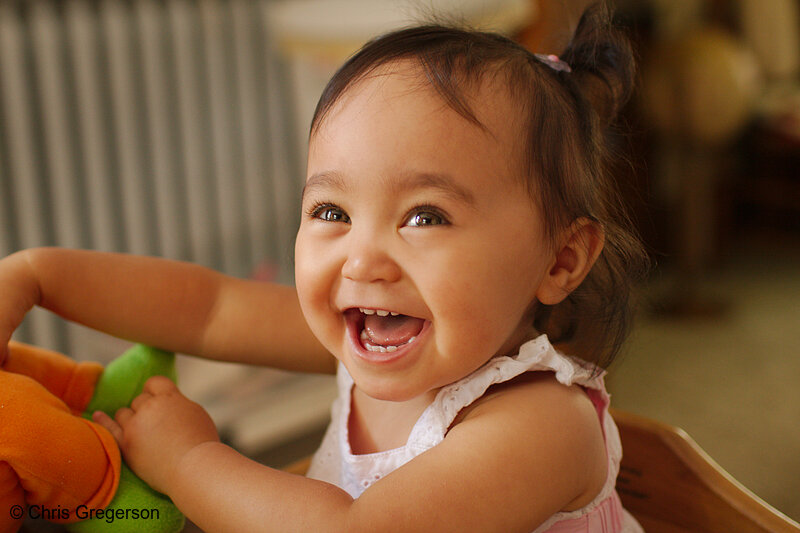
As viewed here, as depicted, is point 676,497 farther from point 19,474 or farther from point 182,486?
point 19,474

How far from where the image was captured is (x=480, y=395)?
615 mm

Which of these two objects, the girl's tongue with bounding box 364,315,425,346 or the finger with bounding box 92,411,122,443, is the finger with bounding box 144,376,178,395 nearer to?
the finger with bounding box 92,411,122,443

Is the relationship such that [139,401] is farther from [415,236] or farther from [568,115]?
[568,115]

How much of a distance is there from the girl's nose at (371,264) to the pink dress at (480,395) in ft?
0.40

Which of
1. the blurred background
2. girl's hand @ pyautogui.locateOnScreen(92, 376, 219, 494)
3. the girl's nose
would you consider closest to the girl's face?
the girl's nose

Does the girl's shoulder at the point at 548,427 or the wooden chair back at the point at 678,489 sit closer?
the girl's shoulder at the point at 548,427

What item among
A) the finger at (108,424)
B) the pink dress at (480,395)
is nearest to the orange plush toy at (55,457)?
the finger at (108,424)

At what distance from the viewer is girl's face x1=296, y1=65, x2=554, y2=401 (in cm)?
56

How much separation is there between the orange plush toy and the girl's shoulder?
0.85ft

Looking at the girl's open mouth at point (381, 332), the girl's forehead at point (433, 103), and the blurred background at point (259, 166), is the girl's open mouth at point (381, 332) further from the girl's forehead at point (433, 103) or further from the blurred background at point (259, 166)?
the blurred background at point (259, 166)

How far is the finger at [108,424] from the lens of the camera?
64 centimetres

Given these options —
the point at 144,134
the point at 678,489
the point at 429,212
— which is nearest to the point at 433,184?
the point at 429,212

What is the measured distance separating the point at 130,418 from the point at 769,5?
320 cm

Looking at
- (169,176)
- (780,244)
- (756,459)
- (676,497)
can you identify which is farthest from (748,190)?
(676,497)
